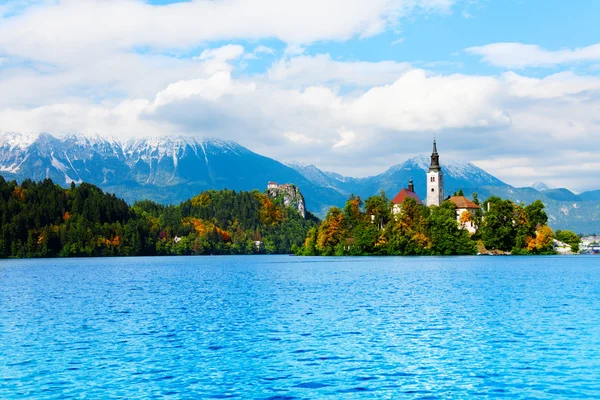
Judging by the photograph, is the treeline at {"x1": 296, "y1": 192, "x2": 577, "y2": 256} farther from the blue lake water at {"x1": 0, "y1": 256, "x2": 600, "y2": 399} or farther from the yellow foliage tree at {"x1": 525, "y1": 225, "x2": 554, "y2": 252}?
the blue lake water at {"x1": 0, "y1": 256, "x2": 600, "y2": 399}

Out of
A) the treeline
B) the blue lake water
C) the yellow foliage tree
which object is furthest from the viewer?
the yellow foliage tree

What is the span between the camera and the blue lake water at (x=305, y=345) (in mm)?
29578

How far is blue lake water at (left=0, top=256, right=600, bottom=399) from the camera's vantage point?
2958cm

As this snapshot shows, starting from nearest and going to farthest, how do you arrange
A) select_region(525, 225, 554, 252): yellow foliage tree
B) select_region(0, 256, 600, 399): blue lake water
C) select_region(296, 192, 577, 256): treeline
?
select_region(0, 256, 600, 399): blue lake water, select_region(296, 192, 577, 256): treeline, select_region(525, 225, 554, 252): yellow foliage tree

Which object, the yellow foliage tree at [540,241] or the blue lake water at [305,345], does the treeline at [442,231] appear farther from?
the blue lake water at [305,345]

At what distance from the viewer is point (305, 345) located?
38.8m

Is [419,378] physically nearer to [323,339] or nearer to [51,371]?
[323,339]

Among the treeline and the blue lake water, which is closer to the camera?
the blue lake water

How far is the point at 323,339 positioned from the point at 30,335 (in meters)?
18.6

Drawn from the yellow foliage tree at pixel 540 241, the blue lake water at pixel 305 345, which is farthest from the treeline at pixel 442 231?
the blue lake water at pixel 305 345

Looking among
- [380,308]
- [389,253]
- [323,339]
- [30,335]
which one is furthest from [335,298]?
[389,253]

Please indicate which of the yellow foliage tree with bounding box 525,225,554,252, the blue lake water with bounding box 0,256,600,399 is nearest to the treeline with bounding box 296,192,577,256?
the yellow foliage tree with bounding box 525,225,554,252

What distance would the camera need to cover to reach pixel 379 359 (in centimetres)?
3484

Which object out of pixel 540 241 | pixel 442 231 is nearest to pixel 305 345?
pixel 442 231
